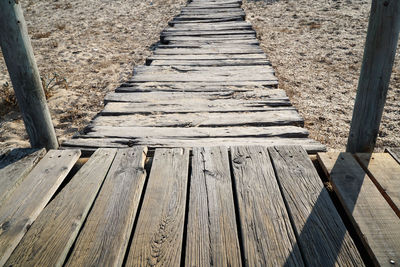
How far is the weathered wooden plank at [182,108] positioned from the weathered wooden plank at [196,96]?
0.13 metres

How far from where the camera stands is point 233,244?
5.28 ft

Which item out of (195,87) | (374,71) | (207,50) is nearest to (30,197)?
(374,71)

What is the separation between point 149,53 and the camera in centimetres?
693

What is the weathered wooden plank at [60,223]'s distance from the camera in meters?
1.55

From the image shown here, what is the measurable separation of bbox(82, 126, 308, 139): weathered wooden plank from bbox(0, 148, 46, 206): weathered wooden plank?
589mm

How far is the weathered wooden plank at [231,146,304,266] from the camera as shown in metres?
1.54

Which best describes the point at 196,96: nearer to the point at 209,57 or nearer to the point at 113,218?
the point at 209,57

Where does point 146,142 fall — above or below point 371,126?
below

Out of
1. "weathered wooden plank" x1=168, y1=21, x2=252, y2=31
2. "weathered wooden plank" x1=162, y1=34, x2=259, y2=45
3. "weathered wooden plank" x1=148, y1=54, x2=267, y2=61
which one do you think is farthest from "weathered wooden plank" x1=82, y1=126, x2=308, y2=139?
"weathered wooden plank" x1=168, y1=21, x2=252, y2=31

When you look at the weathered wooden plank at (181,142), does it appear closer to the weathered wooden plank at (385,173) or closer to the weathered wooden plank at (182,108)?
the weathered wooden plank at (385,173)

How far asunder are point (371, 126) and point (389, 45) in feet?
1.79

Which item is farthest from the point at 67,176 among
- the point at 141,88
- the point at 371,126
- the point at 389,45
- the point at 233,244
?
the point at 389,45

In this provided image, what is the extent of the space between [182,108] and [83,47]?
4984 millimetres

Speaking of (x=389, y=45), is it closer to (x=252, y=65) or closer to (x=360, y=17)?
(x=252, y=65)
